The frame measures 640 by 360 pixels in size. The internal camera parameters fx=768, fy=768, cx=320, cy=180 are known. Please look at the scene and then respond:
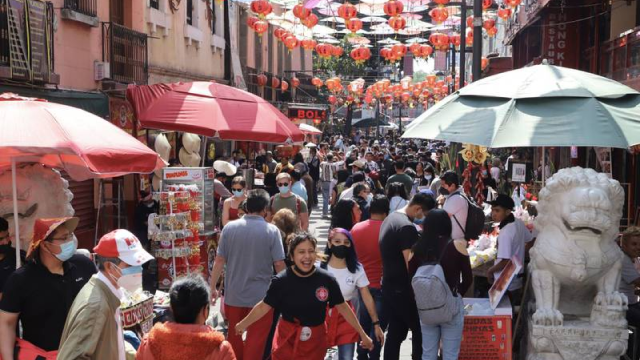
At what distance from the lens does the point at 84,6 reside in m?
13.5

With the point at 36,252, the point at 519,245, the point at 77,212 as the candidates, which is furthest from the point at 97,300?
the point at 77,212

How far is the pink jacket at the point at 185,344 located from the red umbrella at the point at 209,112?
602 centimetres

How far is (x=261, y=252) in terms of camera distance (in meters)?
7.17

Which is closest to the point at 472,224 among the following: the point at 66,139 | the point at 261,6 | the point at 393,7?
the point at 66,139

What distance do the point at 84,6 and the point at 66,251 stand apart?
371 inches

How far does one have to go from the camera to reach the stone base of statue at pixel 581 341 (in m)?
6.39

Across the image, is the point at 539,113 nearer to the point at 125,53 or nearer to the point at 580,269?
the point at 580,269

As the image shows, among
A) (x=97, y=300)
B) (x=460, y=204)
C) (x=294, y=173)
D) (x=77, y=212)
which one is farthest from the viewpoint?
(x=77, y=212)

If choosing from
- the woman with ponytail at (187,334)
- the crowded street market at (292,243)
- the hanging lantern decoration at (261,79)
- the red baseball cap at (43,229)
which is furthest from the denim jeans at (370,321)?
the hanging lantern decoration at (261,79)

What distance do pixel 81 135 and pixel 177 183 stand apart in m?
4.76

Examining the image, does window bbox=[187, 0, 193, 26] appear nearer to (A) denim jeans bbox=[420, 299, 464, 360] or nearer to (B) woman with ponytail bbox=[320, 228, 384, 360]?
(B) woman with ponytail bbox=[320, 228, 384, 360]

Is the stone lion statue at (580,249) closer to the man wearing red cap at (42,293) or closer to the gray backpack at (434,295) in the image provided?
the gray backpack at (434,295)

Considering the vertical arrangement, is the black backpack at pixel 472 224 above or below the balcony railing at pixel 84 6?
below

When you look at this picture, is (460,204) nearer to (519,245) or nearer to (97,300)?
(519,245)
